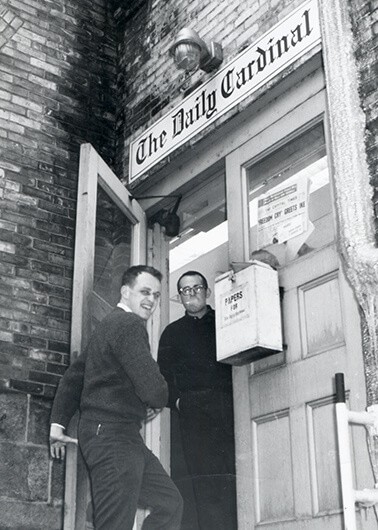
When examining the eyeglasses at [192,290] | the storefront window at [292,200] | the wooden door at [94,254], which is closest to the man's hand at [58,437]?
the wooden door at [94,254]

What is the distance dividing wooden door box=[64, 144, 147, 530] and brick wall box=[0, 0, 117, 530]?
37cm

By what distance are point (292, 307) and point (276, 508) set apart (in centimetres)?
107

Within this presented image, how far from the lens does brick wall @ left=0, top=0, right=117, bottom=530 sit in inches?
204

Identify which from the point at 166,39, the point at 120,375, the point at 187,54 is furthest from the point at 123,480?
the point at 166,39

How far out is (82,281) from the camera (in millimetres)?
4980

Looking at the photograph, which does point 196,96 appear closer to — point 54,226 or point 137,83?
point 137,83

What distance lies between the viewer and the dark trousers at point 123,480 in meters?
3.92

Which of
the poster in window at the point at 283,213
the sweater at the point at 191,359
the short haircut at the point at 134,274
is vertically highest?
the poster in window at the point at 283,213

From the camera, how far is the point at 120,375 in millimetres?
4215

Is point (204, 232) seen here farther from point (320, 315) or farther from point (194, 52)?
point (320, 315)

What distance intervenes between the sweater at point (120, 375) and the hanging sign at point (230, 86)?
1.71m

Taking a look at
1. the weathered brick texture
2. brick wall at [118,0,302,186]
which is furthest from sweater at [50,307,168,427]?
brick wall at [118,0,302,186]

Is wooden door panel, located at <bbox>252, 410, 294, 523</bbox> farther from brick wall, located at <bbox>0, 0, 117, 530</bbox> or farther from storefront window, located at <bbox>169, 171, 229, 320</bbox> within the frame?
storefront window, located at <bbox>169, 171, 229, 320</bbox>

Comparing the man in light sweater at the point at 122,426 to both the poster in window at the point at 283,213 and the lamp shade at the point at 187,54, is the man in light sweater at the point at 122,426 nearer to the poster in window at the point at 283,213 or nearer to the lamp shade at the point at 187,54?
the poster in window at the point at 283,213
